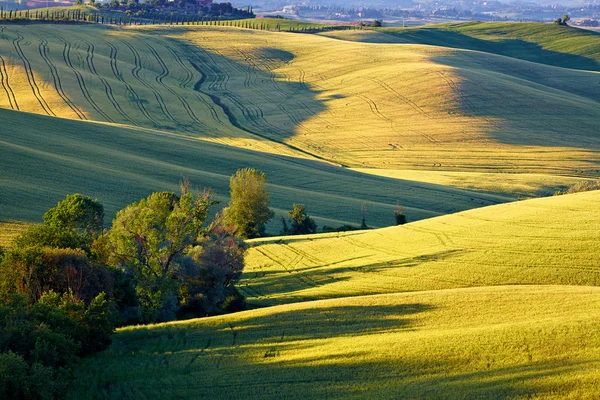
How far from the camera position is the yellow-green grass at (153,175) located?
50.6 meters

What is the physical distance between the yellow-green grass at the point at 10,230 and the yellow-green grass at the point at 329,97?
140ft

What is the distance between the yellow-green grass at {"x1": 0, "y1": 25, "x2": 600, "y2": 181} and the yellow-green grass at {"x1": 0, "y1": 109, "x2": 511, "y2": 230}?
1330cm

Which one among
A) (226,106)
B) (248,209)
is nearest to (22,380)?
(248,209)

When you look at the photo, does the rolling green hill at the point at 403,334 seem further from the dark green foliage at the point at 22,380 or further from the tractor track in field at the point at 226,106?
the tractor track in field at the point at 226,106

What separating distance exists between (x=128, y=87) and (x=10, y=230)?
68.5 metres

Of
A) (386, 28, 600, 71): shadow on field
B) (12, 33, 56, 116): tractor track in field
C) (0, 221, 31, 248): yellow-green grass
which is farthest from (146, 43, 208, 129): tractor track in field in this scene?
(386, 28, 600, 71): shadow on field

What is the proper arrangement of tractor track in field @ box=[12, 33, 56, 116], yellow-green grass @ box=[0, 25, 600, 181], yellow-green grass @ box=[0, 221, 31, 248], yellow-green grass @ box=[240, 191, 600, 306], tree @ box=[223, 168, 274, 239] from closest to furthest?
yellow-green grass @ box=[240, 191, 600, 306] → yellow-green grass @ box=[0, 221, 31, 248] → tree @ box=[223, 168, 274, 239] → yellow-green grass @ box=[0, 25, 600, 181] → tractor track in field @ box=[12, 33, 56, 116]

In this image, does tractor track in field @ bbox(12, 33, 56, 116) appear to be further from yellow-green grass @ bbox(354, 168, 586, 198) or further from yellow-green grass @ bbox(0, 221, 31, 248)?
yellow-green grass @ bbox(0, 221, 31, 248)

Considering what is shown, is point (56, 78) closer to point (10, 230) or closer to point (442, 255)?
point (10, 230)

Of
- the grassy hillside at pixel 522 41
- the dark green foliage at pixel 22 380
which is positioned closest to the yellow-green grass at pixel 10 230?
the dark green foliage at pixel 22 380

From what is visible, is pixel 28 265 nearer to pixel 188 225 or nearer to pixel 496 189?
pixel 188 225

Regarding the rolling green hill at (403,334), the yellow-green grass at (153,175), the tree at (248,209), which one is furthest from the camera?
the yellow-green grass at (153,175)

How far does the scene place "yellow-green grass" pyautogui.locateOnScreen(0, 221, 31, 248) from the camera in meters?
38.2

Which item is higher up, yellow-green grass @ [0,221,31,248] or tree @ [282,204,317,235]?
yellow-green grass @ [0,221,31,248]
